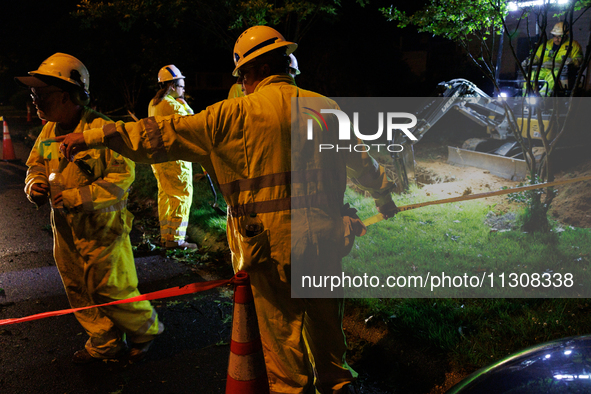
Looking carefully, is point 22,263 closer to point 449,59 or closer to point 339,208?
point 339,208

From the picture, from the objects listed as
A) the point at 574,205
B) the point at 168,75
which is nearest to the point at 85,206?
the point at 168,75

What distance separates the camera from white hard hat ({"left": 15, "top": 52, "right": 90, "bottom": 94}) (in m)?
3.03

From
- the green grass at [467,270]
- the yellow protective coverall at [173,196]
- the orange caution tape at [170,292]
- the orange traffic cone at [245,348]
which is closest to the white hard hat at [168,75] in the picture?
the yellow protective coverall at [173,196]

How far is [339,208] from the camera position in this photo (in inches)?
102

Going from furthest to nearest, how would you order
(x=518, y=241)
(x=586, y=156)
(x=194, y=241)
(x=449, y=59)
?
(x=449, y=59), (x=586, y=156), (x=194, y=241), (x=518, y=241)

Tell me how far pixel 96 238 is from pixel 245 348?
153cm

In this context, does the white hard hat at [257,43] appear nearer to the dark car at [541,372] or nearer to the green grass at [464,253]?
the dark car at [541,372]

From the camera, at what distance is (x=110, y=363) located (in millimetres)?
3416

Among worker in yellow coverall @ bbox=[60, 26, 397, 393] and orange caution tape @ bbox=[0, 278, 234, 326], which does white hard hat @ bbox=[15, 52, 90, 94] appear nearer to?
worker in yellow coverall @ bbox=[60, 26, 397, 393]

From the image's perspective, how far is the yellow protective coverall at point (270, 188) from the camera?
228 cm

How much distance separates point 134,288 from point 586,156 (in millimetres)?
7271

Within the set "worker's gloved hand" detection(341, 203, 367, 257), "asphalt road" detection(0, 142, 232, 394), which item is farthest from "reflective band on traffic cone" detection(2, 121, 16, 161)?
"worker's gloved hand" detection(341, 203, 367, 257)

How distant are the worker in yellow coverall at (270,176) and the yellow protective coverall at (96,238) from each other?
0.75 meters

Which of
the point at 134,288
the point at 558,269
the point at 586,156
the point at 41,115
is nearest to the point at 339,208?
the point at 134,288
